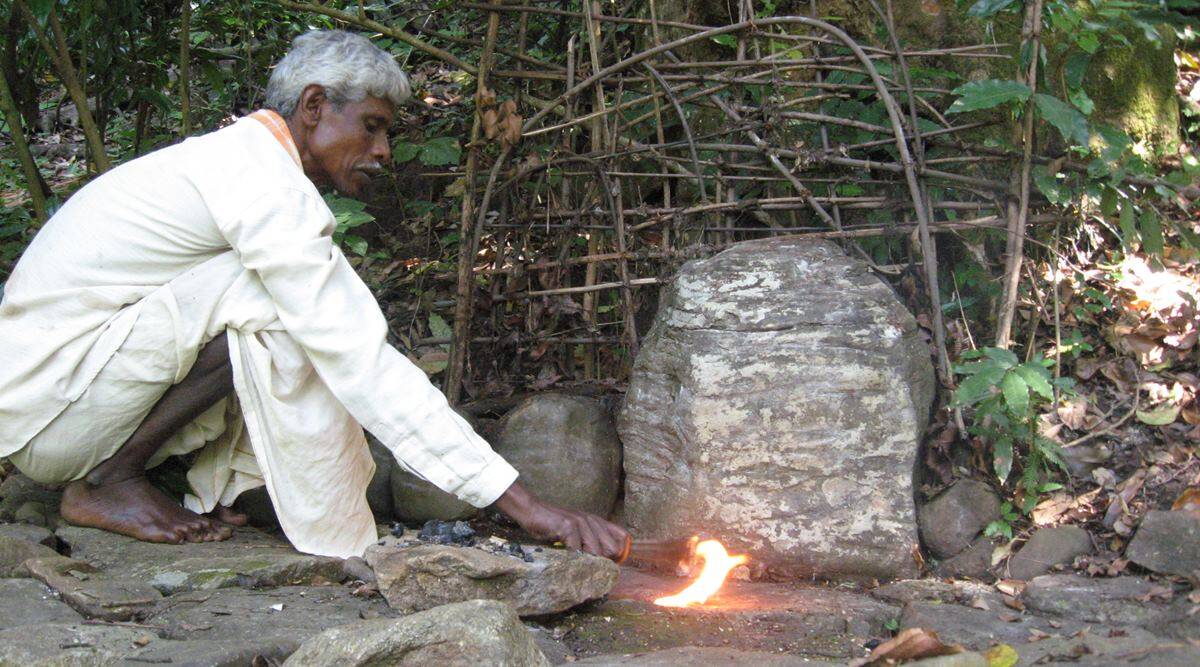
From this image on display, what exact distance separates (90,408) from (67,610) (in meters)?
0.66

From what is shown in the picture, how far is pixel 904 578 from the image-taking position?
3.18 m

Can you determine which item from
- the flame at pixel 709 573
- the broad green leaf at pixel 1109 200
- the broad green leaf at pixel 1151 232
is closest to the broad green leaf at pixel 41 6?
the flame at pixel 709 573

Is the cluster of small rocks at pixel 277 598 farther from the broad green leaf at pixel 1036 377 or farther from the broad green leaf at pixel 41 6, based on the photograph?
the broad green leaf at pixel 41 6

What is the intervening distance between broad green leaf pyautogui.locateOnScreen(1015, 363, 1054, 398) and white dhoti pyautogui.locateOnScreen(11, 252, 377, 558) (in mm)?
1855

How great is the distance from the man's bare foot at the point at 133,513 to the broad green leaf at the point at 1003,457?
2.31 meters

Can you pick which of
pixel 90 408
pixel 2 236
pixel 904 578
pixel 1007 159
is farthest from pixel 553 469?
pixel 2 236

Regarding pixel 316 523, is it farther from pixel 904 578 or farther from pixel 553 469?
pixel 904 578

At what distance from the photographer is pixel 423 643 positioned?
212 centimetres

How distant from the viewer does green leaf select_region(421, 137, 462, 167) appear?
13.6 feet

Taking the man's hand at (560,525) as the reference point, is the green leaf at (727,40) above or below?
above

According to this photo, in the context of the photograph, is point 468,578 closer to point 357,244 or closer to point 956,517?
point 956,517

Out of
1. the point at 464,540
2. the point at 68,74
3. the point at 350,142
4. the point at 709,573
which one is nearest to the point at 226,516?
the point at 464,540

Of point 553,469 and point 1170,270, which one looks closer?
point 553,469

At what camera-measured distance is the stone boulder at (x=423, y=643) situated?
2082 mm
